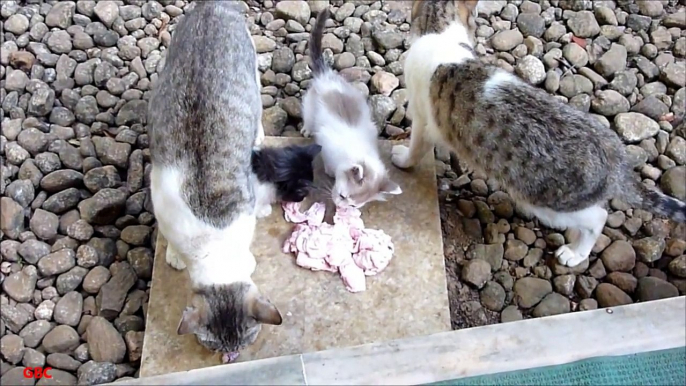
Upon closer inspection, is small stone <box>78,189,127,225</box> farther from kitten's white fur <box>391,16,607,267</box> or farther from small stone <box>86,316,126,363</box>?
kitten's white fur <box>391,16,607,267</box>

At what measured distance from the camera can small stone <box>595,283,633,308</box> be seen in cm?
304

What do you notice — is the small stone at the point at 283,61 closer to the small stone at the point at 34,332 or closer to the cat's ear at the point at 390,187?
the cat's ear at the point at 390,187

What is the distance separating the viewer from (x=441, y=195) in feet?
11.3

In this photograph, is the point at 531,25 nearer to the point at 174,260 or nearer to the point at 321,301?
the point at 321,301

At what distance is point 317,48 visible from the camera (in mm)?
3520

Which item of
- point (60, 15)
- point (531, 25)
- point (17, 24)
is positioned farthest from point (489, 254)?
point (17, 24)

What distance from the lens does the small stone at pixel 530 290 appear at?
10.1 ft

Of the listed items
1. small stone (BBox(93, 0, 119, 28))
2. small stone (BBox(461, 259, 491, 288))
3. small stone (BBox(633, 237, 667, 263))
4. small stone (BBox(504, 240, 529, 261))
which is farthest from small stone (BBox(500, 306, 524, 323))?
small stone (BBox(93, 0, 119, 28))

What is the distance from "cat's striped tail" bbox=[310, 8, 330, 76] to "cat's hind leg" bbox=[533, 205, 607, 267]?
4.44ft

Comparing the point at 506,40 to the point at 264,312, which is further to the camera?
the point at 506,40

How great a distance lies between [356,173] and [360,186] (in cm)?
7

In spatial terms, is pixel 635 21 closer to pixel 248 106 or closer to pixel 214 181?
pixel 248 106

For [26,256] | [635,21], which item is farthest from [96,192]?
[635,21]

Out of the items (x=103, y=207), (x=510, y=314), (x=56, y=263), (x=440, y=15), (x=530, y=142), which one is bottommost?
(x=510, y=314)
